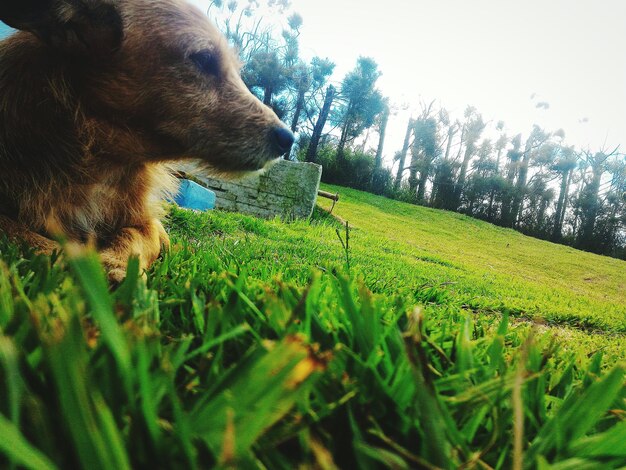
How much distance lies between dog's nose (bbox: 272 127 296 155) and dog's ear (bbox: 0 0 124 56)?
41.5 inches

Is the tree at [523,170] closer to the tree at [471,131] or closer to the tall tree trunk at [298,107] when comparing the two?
the tree at [471,131]

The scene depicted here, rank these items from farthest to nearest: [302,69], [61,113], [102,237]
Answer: [302,69] < [102,237] < [61,113]

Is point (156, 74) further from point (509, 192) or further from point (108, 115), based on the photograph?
point (509, 192)

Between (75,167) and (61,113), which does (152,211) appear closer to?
(75,167)

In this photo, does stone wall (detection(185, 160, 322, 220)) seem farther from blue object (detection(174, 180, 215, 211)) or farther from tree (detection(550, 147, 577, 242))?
tree (detection(550, 147, 577, 242))

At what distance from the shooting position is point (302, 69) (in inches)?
1480

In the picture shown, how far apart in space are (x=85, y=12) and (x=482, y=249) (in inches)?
716

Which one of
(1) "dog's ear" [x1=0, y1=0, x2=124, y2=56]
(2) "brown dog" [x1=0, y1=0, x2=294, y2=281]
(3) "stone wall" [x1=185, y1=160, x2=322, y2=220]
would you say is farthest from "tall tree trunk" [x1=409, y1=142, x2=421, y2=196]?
(1) "dog's ear" [x1=0, y1=0, x2=124, y2=56]

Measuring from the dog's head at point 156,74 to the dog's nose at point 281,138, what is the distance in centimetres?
8

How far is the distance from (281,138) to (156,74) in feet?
2.90

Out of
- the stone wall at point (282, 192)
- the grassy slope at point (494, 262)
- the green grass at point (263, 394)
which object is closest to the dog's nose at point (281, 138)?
the green grass at point (263, 394)

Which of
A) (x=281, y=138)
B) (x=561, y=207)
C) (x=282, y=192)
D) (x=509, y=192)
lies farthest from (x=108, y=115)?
(x=561, y=207)

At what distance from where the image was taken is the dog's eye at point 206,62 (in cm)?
242

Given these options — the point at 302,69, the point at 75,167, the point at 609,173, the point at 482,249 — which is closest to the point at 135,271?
the point at 75,167
